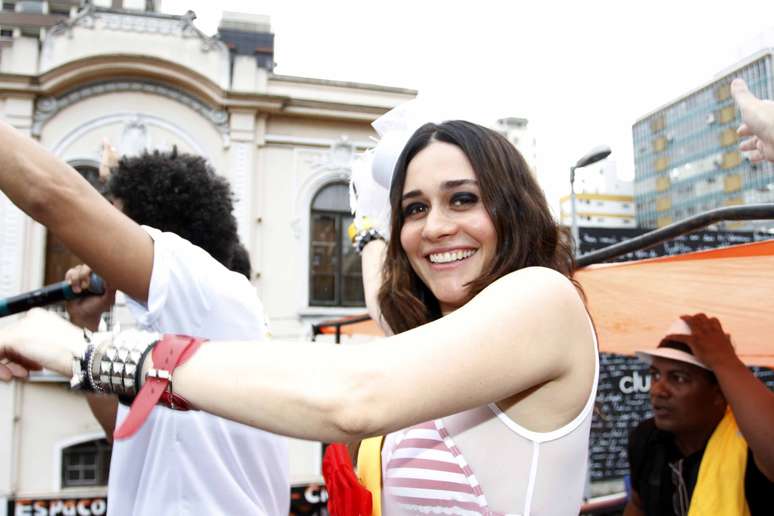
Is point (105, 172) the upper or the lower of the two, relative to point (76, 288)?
upper

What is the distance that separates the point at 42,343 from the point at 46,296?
79 centimetres

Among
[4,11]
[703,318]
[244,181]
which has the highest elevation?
[4,11]

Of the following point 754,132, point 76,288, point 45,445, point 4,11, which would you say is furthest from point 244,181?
point 4,11

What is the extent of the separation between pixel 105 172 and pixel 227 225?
2.04 feet

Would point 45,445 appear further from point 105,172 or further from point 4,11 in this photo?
point 4,11

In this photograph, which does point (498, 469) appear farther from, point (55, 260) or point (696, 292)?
point (55, 260)

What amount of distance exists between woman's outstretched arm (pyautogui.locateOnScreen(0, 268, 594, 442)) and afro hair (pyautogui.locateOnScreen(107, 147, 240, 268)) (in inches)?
40.8

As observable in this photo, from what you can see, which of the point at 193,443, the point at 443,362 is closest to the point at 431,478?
the point at 443,362

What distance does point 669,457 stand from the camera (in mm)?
2811

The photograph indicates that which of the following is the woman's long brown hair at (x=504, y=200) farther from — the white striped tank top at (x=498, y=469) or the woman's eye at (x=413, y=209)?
the white striped tank top at (x=498, y=469)

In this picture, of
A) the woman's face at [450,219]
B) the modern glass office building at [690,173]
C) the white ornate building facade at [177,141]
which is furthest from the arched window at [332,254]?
the modern glass office building at [690,173]

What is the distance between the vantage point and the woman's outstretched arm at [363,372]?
0.81 meters

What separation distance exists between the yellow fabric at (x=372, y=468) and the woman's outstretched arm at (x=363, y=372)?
→ 1.73ft

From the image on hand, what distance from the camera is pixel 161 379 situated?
2.70 ft
